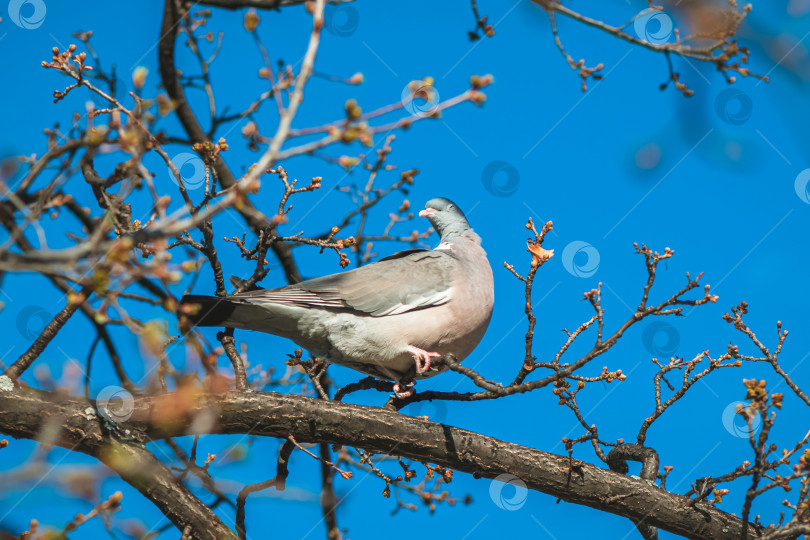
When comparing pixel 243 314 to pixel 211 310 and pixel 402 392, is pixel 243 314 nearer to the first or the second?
pixel 211 310

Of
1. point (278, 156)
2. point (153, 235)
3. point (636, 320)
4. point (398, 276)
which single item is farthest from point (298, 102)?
point (398, 276)

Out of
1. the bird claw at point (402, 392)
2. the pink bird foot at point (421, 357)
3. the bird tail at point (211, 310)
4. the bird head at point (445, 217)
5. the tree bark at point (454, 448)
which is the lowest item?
the tree bark at point (454, 448)

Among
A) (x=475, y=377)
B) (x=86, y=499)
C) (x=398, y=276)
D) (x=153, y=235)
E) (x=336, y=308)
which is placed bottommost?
(x=86, y=499)

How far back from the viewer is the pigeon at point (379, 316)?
3.99 m

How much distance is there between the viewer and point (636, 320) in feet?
8.88

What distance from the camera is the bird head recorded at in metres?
5.29

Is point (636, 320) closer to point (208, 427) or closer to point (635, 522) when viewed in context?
point (635, 522)

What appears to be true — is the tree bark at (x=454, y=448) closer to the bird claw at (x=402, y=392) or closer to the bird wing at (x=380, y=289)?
the bird claw at (x=402, y=392)

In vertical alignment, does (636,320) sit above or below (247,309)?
below

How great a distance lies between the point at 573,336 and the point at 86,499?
194 centimetres

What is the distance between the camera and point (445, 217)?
5.38 m

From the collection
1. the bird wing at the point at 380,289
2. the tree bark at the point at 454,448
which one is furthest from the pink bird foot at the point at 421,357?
the tree bark at the point at 454,448

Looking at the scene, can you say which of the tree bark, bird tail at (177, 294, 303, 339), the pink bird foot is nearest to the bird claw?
the pink bird foot

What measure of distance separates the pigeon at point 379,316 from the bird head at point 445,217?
87 cm
